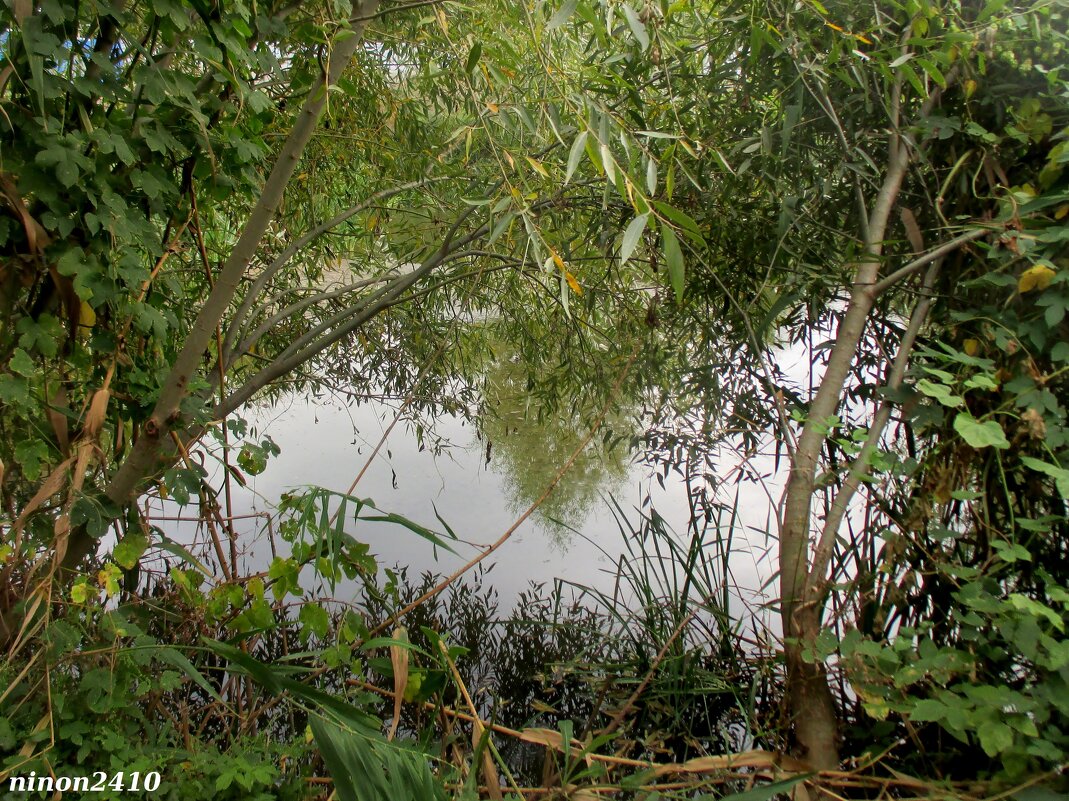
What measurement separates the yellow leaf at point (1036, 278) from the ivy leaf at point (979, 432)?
0.27 m

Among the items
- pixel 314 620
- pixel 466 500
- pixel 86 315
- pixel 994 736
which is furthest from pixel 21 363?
pixel 466 500

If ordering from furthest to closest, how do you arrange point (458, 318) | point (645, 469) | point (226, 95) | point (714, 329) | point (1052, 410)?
point (645, 469)
point (458, 318)
point (714, 329)
point (226, 95)
point (1052, 410)

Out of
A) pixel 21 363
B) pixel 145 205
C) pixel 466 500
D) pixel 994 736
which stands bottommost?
pixel 994 736

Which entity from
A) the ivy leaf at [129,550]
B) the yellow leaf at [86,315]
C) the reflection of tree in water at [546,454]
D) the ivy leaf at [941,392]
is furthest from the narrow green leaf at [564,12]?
the reflection of tree in water at [546,454]

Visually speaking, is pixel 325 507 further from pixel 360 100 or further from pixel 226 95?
pixel 360 100

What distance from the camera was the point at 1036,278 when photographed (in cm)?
134

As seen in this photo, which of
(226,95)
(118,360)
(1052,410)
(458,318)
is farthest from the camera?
(458,318)

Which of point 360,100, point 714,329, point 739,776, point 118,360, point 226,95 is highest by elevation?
point 360,100

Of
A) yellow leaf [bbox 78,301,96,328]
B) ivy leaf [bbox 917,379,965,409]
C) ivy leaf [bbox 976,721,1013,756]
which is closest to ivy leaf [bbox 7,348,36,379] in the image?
yellow leaf [bbox 78,301,96,328]

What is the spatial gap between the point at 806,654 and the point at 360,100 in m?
2.00

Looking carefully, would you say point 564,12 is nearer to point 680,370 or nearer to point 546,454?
point 680,370

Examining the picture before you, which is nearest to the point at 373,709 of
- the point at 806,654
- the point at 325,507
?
the point at 325,507

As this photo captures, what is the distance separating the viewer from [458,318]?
2.95 meters

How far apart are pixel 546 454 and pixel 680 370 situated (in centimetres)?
178
